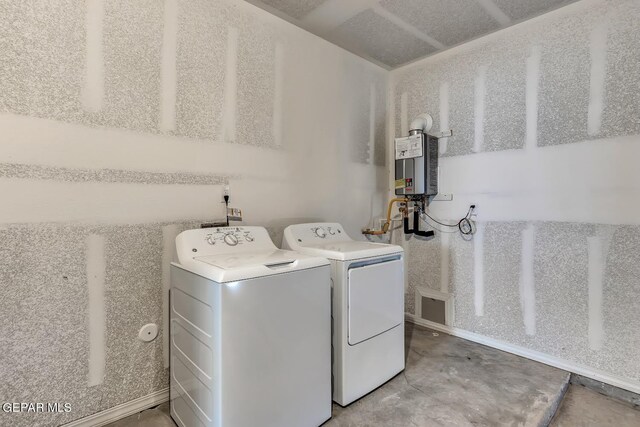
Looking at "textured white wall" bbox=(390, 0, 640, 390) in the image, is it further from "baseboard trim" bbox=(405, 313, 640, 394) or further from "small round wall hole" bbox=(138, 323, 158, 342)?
"small round wall hole" bbox=(138, 323, 158, 342)

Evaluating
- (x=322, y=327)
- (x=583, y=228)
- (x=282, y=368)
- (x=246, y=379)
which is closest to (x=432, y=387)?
(x=322, y=327)

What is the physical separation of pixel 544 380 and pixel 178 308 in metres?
2.27

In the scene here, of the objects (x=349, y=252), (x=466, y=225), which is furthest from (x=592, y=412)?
(x=349, y=252)

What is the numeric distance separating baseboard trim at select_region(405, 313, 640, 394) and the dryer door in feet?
3.08

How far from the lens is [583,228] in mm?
1988

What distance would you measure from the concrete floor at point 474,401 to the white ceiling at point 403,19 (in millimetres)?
2481

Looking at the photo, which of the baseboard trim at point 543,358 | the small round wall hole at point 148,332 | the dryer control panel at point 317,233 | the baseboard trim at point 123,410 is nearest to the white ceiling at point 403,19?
the dryer control panel at point 317,233

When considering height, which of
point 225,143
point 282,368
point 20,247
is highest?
point 225,143

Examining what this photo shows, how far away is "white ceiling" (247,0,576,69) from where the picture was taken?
2.06 meters

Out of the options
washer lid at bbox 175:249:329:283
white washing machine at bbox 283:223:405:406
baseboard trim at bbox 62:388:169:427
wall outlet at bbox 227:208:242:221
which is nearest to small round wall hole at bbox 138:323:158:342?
baseboard trim at bbox 62:388:169:427

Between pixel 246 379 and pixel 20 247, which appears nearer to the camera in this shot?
pixel 246 379

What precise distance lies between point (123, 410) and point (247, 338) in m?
0.98

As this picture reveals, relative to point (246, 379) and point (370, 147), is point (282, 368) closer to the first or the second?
point (246, 379)

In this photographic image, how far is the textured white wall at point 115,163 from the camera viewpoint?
1360 mm
